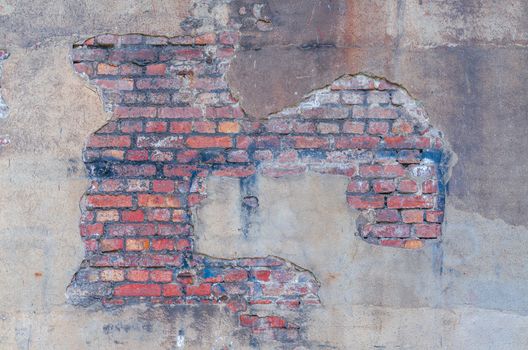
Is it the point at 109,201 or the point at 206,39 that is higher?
the point at 206,39

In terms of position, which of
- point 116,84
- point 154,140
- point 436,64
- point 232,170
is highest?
point 436,64

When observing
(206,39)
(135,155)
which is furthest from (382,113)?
(135,155)

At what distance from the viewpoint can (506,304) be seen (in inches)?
105

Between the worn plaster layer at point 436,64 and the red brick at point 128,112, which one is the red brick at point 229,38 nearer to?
the worn plaster layer at point 436,64

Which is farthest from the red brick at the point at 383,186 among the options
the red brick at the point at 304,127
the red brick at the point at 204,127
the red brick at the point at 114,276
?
the red brick at the point at 114,276

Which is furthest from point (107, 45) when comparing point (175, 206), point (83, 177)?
point (175, 206)

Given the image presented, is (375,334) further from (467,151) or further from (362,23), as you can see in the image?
(362,23)

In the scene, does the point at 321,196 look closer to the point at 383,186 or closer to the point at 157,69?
the point at 383,186

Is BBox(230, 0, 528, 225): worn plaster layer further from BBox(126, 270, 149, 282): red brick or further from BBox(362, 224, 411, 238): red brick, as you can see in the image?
BBox(126, 270, 149, 282): red brick

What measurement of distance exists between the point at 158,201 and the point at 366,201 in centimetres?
103

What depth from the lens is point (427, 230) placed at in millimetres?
2678

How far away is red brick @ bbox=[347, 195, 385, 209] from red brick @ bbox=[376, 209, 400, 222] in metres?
0.03

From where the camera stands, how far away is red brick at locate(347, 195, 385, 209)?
2.67 metres

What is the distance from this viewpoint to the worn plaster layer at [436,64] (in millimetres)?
2668
